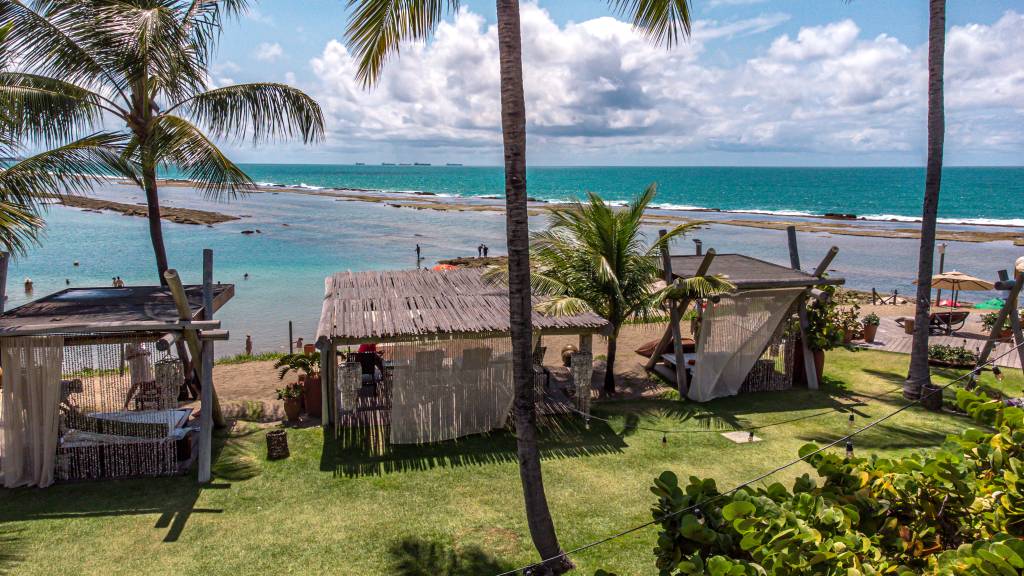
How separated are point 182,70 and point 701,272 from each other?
32.9 feet

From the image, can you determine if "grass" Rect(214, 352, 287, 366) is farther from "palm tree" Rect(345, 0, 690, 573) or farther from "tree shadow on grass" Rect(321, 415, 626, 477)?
"palm tree" Rect(345, 0, 690, 573)

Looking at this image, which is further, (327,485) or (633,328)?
(633,328)

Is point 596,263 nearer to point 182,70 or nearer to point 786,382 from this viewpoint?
point 786,382

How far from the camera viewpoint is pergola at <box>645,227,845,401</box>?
12023mm

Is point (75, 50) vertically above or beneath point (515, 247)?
above

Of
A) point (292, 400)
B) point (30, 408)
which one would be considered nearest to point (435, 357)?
point (292, 400)

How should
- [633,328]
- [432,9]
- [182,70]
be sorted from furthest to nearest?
[633,328] → [182,70] → [432,9]

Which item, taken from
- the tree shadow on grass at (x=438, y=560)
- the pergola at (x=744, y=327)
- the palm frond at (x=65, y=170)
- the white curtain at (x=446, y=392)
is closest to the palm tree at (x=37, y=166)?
the palm frond at (x=65, y=170)

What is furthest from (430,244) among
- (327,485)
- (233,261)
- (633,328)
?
(327,485)

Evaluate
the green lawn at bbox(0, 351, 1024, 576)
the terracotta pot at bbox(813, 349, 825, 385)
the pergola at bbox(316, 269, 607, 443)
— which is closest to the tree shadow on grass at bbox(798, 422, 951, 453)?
the green lawn at bbox(0, 351, 1024, 576)

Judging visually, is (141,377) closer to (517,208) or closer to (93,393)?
(93,393)

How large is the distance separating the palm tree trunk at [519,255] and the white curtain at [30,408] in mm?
6578

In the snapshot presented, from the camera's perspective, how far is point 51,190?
29.9 feet

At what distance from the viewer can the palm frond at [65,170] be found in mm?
8781
